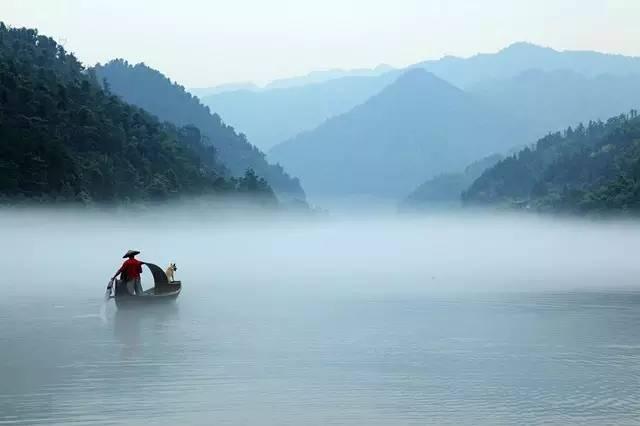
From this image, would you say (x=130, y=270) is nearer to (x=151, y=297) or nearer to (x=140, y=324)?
(x=151, y=297)

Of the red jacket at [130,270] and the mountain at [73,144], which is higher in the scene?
the mountain at [73,144]

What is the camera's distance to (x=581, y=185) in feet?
578

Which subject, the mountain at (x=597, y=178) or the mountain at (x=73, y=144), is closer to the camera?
the mountain at (x=73, y=144)

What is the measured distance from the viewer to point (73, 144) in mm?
111312

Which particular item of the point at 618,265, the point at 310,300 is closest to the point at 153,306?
the point at 310,300

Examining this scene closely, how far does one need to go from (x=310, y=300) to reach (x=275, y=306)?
123 inches

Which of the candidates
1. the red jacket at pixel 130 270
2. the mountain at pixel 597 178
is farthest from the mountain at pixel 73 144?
the red jacket at pixel 130 270

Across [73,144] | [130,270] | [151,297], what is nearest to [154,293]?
[151,297]

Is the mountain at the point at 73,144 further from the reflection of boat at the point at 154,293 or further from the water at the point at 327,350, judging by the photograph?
the reflection of boat at the point at 154,293

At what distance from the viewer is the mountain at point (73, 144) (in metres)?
94.5

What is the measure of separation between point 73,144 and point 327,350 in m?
91.6

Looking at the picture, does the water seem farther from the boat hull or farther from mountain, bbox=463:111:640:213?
mountain, bbox=463:111:640:213

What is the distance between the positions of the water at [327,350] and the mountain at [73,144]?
40.4 meters

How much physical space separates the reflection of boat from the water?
588 millimetres
